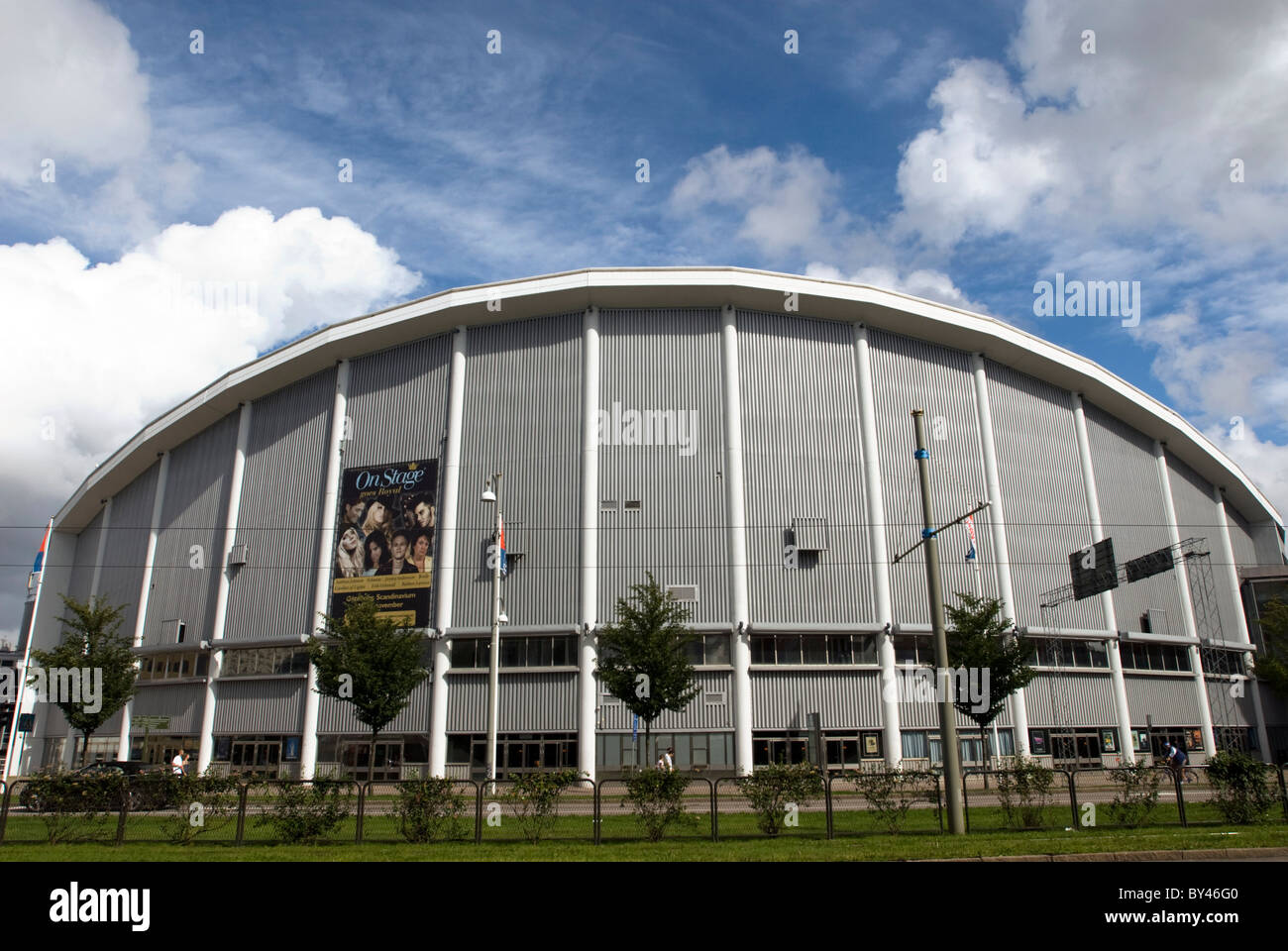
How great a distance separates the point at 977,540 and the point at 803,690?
12.3 m

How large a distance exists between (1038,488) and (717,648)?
65.2 ft

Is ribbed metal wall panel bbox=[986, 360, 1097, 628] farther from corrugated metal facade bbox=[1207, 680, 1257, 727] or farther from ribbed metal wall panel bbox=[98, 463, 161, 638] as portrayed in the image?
ribbed metal wall panel bbox=[98, 463, 161, 638]

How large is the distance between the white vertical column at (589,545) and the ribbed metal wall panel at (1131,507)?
27767 millimetres

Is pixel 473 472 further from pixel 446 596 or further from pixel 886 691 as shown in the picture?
pixel 886 691

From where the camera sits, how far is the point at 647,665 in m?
29.4

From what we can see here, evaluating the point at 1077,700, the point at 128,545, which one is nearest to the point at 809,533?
the point at 1077,700

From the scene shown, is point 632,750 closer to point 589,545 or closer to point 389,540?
point 589,545

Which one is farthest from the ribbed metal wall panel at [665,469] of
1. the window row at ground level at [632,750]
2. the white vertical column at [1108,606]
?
the white vertical column at [1108,606]

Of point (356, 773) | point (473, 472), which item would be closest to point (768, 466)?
point (473, 472)

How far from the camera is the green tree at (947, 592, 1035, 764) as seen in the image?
32.1 meters

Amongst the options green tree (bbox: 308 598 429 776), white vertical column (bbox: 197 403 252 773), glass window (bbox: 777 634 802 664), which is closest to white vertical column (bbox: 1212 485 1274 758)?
glass window (bbox: 777 634 802 664)

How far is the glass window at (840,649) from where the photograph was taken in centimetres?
3712

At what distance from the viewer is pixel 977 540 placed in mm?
41312

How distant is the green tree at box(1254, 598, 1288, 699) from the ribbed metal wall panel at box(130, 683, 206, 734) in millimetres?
60415
